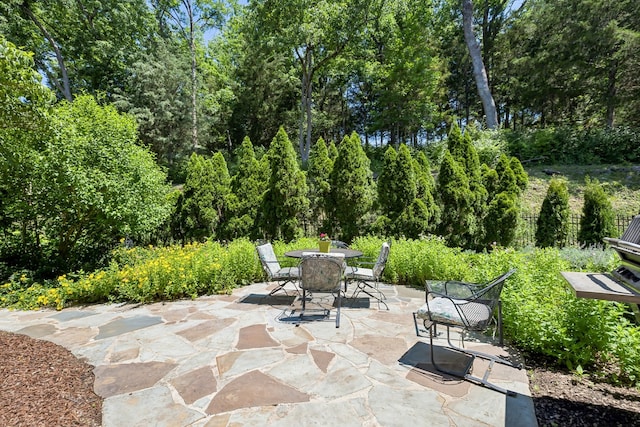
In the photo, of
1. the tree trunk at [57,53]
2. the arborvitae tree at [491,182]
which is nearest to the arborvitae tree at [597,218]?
the arborvitae tree at [491,182]

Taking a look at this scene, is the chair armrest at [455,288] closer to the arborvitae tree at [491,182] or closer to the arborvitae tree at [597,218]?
the arborvitae tree at [491,182]

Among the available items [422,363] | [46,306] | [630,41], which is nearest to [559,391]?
[422,363]

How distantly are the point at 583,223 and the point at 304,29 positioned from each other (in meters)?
12.2

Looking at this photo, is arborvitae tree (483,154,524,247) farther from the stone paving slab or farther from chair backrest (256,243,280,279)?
chair backrest (256,243,280,279)

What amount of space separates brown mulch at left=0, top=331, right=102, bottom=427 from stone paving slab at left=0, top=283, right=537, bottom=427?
0.10 metres

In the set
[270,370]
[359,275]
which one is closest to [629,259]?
[270,370]

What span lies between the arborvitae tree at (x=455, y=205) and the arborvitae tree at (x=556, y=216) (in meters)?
1.58

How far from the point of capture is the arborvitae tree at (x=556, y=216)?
7219mm

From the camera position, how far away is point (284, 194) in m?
7.96

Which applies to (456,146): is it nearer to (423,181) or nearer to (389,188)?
(423,181)

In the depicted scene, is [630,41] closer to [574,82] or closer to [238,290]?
[574,82]

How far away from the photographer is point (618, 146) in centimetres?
1313

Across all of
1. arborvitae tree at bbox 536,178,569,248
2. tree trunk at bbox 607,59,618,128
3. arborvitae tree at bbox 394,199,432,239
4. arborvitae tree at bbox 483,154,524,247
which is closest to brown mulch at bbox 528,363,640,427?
arborvitae tree at bbox 394,199,432,239

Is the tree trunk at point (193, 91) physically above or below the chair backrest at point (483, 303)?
above
